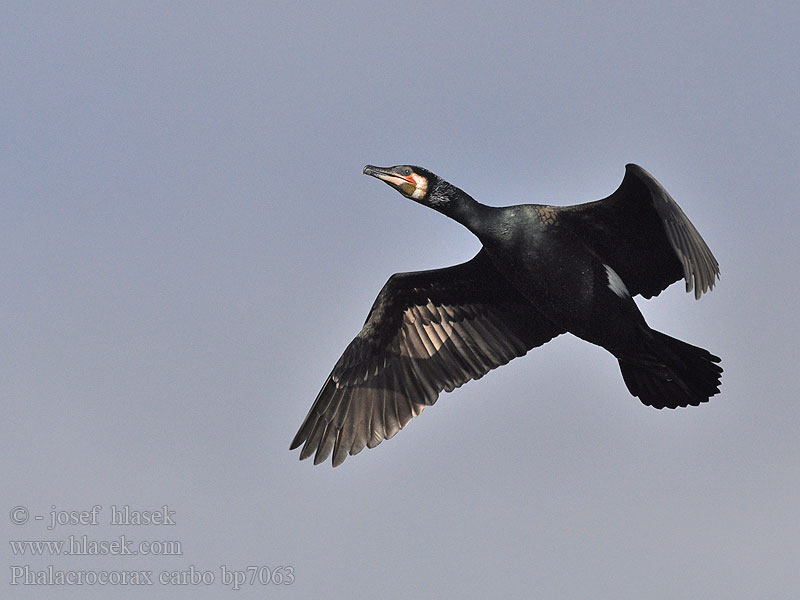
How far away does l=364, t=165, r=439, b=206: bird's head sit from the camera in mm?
8023

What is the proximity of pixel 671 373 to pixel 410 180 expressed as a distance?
234 cm

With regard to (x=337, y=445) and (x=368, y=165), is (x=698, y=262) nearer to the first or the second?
(x=368, y=165)

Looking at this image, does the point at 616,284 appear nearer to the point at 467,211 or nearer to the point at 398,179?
the point at 467,211

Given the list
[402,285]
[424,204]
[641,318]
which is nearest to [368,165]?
[424,204]

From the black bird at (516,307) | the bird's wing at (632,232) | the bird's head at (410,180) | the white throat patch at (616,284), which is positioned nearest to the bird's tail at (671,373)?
the black bird at (516,307)

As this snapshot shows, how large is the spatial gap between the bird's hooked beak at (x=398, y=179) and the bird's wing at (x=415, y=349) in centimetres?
95

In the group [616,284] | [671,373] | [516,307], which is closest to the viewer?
[616,284]

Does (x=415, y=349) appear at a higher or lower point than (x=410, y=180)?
lower

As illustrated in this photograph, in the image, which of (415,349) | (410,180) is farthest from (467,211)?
(415,349)

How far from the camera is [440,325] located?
9000 mm

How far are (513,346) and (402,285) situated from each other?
1011 mm

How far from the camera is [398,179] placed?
26.3 ft

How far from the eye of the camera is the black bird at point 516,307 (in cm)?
768

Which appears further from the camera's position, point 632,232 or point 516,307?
point 516,307
